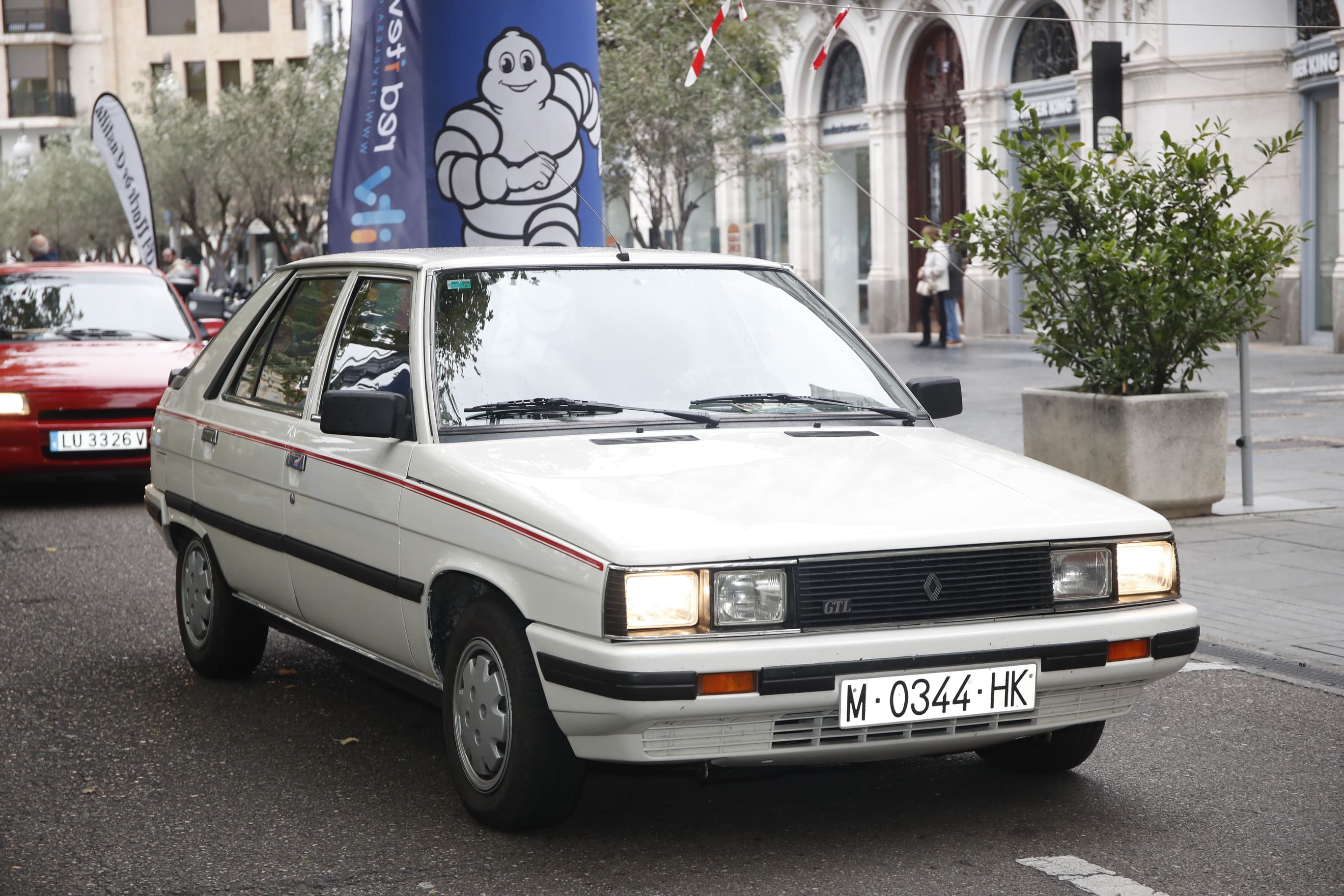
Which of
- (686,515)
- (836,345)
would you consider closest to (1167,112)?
(836,345)

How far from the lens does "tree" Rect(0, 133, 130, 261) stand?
186 ft

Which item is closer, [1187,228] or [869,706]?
[869,706]

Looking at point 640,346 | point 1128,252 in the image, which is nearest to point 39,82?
point 1128,252

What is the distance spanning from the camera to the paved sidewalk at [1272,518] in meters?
7.19

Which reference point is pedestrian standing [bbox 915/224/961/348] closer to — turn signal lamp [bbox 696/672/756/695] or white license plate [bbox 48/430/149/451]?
white license plate [bbox 48/430/149/451]

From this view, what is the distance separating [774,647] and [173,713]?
277 centimetres

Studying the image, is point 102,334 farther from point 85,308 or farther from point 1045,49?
point 1045,49

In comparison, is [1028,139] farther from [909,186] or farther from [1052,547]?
[909,186]

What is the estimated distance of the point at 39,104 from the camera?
83750 mm

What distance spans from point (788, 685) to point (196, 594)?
325cm

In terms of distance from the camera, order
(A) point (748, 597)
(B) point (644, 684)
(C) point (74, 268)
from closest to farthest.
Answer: (B) point (644, 684)
(A) point (748, 597)
(C) point (74, 268)

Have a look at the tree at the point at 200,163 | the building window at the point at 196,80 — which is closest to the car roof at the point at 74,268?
the tree at the point at 200,163

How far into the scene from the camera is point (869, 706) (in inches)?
161

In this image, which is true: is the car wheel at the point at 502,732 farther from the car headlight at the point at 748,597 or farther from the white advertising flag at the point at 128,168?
the white advertising flag at the point at 128,168
